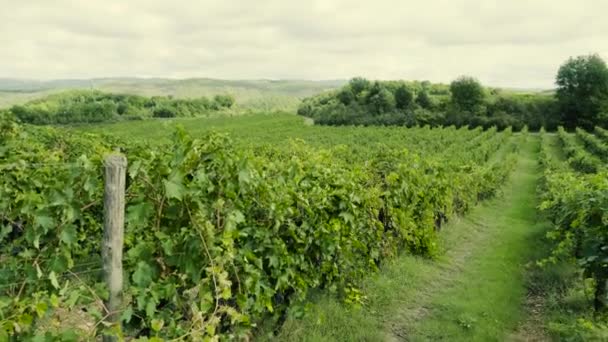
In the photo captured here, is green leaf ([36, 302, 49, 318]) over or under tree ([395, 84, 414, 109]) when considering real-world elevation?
under

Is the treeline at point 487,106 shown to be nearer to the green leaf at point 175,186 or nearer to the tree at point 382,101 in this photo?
the tree at point 382,101

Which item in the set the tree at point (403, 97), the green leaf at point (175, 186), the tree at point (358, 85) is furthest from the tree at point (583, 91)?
the green leaf at point (175, 186)

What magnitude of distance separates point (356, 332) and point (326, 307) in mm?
551

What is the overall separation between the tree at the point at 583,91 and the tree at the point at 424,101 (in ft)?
62.6

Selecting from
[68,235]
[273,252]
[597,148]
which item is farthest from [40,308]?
[597,148]

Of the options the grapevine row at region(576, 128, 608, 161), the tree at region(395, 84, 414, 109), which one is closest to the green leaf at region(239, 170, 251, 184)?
the grapevine row at region(576, 128, 608, 161)

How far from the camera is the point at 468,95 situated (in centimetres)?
7556

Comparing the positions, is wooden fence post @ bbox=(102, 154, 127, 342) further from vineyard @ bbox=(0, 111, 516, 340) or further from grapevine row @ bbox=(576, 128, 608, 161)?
grapevine row @ bbox=(576, 128, 608, 161)

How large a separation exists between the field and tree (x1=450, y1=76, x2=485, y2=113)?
2555 inches

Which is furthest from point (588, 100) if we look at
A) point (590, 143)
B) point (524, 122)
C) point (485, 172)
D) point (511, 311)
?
point (511, 311)

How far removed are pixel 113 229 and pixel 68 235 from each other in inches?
11.7

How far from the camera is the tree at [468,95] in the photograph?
74.1m

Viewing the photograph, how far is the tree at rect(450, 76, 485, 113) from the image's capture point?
7406 centimetres

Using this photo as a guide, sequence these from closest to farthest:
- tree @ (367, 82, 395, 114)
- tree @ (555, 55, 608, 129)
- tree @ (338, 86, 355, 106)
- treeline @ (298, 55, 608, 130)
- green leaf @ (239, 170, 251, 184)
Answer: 1. green leaf @ (239, 170, 251, 184)
2. tree @ (555, 55, 608, 129)
3. treeline @ (298, 55, 608, 130)
4. tree @ (367, 82, 395, 114)
5. tree @ (338, 86, 355, 106)
